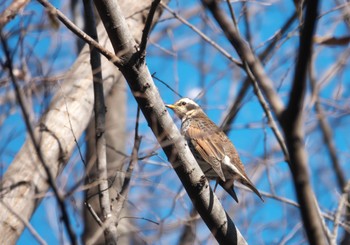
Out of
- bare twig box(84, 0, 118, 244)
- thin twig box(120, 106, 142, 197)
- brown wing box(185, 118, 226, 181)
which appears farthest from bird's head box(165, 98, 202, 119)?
thin twig box(120, 106, 142, 197)

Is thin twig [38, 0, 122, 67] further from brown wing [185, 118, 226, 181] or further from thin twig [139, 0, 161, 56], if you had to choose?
brown wing [185, 118, 226, 181]

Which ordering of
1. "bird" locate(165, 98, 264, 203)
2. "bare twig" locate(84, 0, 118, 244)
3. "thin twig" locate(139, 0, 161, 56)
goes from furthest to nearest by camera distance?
"bird" locate(165, 98, 264, 203)
"bare twig" locate(84, 0, 118, 244)
"thin twig" locate(139, 0, 161, 56)

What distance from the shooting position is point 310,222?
244cm

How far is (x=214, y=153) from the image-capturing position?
6438 millimetres

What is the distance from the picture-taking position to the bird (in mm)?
6186

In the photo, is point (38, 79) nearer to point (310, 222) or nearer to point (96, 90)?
point (96, 90)

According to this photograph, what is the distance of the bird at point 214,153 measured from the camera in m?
6.19

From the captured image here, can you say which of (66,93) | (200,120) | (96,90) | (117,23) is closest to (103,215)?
(96,90)

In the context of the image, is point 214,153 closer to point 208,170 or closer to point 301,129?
point 208,170

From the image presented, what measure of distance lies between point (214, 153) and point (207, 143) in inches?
6.0

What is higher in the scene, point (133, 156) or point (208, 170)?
point (208, 170)

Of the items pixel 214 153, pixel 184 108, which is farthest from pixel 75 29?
pixel 184 108

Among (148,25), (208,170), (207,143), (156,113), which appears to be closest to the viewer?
(148,25)

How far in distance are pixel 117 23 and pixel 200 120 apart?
3.26m
